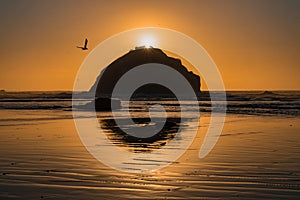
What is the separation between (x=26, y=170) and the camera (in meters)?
13.0

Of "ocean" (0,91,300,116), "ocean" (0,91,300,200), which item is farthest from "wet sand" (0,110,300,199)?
"ocean" (0,91,300,116)

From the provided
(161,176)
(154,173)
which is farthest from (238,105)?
(161,176)

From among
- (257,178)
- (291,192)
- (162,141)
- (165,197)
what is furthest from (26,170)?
(162,141)

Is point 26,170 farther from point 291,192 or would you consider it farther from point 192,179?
point 291,192

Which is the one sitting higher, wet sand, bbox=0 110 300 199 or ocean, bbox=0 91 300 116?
ocean, bbox=0 91 300 116

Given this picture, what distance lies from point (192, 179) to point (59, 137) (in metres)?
12.8

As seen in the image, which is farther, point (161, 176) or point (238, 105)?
point (238, 105)

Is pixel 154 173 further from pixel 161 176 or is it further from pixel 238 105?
pixel 238 105

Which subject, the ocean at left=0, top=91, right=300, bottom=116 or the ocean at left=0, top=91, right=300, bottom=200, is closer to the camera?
the ocean at left=0, top=91, right=300, bottom=200

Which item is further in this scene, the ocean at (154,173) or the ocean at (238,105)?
the ocean at (238,105)

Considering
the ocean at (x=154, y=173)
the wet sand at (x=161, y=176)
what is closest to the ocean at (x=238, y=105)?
the ocean at (x=154, y=173)

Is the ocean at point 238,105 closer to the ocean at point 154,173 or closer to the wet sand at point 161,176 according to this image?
the ocean at point 154,173

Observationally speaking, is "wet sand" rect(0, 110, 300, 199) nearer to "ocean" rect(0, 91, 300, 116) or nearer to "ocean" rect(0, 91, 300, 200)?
"ocean" rect(0, 91, 300, 200)

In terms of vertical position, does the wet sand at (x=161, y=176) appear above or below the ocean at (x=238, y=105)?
below
